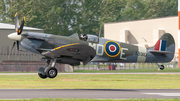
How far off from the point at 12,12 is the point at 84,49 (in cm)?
5950

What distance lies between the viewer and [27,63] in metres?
35.9

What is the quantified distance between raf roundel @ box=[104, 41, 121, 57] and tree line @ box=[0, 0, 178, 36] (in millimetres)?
46769

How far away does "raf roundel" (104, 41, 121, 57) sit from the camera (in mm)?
21688

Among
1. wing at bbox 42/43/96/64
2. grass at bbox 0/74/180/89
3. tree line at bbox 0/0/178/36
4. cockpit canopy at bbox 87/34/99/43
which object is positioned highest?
tree line at bbox 0/0/178/36

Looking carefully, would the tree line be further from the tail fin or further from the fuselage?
the fuselage

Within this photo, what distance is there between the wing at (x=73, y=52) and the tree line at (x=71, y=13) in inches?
1926

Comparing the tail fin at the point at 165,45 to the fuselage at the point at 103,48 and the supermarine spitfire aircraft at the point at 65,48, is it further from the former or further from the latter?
the supermarine spitfire aircraft at the point at 65,48

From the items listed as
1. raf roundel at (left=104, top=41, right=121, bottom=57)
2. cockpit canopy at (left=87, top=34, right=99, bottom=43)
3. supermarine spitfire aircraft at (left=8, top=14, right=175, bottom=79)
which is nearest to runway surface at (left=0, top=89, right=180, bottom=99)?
supermarine spitfire aircraft at (left=8, top=14, right=175, bottom=79)

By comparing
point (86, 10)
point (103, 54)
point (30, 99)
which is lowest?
point (30, 99)

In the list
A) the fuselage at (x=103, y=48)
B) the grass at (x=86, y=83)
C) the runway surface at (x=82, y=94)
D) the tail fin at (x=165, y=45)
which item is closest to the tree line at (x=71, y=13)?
the tail fin at (x=165, y=45)

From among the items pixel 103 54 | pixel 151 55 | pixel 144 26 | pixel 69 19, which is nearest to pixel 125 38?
pixel 144 26

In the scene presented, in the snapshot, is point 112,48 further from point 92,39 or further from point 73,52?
point 73,52

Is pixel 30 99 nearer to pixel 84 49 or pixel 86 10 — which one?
pixel 84 49

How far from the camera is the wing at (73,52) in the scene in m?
19.0
